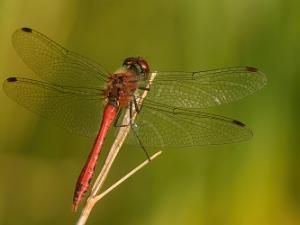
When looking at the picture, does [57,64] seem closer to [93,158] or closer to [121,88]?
[121,88]

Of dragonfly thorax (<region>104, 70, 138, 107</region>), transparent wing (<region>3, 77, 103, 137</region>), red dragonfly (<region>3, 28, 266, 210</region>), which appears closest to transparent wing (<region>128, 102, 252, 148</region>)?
red dragonfly (<region>3, 28, 266, 210</region>)

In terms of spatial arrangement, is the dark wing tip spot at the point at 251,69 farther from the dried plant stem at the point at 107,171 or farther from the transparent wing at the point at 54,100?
the transparent wing at the point at 54,100

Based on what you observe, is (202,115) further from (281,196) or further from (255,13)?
(255,13)

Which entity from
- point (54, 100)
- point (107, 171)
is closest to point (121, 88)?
point (54, 100)

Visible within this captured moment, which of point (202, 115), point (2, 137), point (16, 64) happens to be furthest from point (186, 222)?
point (16, 64)

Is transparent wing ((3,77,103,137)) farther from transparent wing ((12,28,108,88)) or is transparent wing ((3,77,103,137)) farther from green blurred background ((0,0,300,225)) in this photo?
green blurred background ((0,0,300,225))
